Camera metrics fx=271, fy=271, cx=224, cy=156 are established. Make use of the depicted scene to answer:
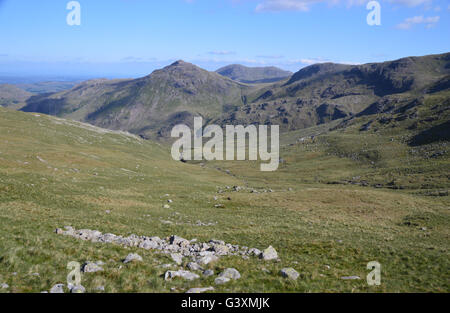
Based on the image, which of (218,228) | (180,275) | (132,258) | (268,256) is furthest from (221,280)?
(218,228)

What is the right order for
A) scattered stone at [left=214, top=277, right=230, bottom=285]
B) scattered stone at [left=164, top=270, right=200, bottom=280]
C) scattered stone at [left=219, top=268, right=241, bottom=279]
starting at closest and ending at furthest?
scattered stone at [left=214, top=277, right=230, bottom=285]
scattered stone at [left=164, top=270, right=200, bottom=280]
scattered stone at [left=219, top=268, right=241, bottom=279]

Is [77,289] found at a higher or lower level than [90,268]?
higher

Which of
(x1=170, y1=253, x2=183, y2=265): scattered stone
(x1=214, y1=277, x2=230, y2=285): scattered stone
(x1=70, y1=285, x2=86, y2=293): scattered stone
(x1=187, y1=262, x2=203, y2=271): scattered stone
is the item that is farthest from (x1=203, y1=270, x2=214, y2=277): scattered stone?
(x1=70, y1=285, x2=86, y2=293): scattered stone

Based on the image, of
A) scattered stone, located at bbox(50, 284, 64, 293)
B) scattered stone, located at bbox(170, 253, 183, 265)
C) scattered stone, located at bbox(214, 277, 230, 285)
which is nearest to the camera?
scattered stone, located at bbox(50, 284, 64, 293)

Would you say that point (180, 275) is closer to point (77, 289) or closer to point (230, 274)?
point (230, 274)

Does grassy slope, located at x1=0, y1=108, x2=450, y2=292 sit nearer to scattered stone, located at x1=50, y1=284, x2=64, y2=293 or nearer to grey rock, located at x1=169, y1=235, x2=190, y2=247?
scattered stone, located at x1=50, y1=284, x2=64, y2=293

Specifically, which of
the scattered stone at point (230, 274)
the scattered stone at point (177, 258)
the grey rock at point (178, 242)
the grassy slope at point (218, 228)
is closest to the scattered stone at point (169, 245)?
the grey rock at point (178, 242)

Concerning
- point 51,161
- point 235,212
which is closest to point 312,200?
point 235,212

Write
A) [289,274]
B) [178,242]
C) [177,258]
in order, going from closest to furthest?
[289,274] → [177,258] → [178,242]

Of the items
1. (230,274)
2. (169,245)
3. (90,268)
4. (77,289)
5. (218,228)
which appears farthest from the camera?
(218,228)

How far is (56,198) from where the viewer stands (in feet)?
105

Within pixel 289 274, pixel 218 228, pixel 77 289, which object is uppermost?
pixel 77 289

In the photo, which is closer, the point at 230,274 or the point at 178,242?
the point at 230,274
